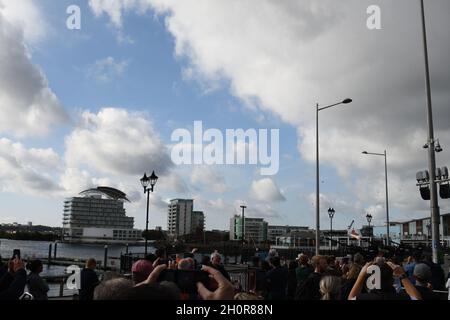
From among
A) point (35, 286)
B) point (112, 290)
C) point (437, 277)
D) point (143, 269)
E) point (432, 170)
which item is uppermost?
point (432, 170)

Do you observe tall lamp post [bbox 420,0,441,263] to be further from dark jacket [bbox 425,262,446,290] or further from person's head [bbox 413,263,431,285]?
person's head [bbox 413,263,431,285]

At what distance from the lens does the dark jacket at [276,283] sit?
973cm

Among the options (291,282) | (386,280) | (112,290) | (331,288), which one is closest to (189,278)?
(331,288)

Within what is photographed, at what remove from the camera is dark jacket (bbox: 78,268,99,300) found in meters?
8.28

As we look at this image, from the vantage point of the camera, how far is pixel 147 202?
85.7 feet

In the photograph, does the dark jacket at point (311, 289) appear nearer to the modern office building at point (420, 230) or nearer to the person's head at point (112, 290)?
the person's head at point (112, 290)

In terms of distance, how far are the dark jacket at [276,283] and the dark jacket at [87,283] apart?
3.78 meters

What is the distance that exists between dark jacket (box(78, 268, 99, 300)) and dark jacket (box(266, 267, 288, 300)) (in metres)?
3.78

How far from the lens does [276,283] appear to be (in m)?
9.78

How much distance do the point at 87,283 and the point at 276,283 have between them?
13.5 ft

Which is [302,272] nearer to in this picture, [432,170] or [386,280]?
[386,280]
